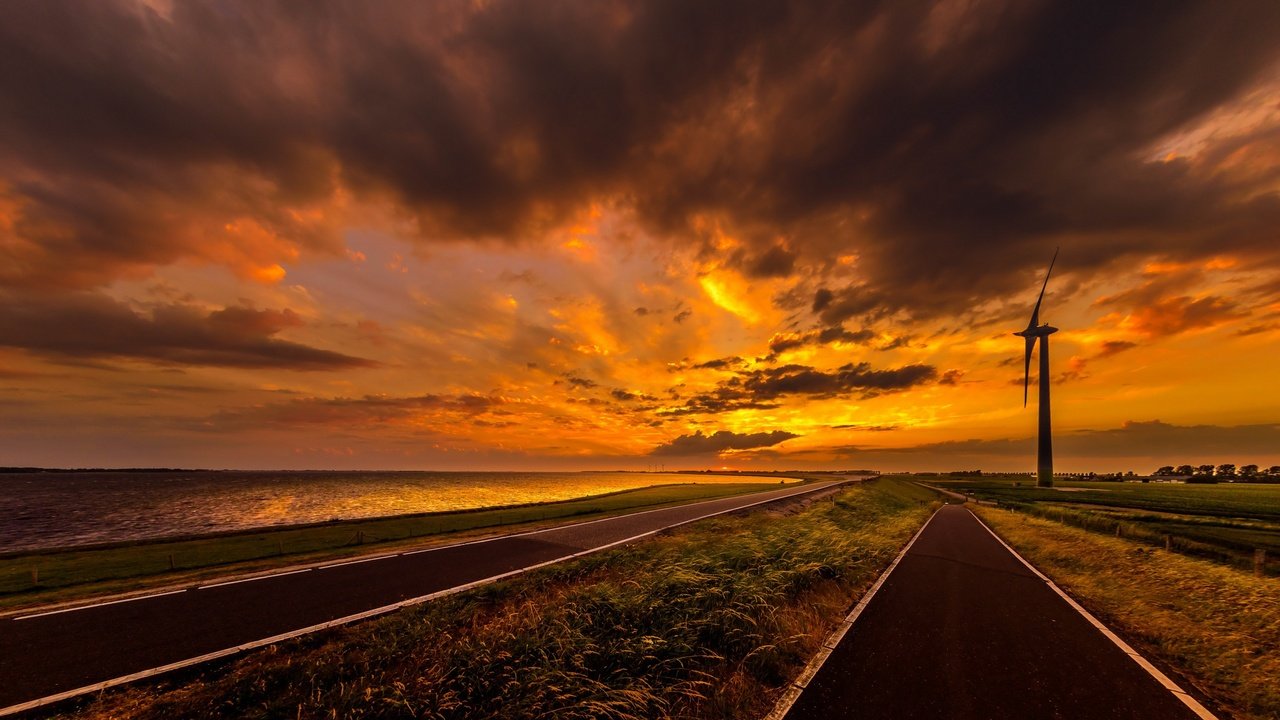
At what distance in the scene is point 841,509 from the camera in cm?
3091

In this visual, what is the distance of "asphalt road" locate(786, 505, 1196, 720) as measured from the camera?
238 inches

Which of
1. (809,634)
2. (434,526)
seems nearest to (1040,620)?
(809,634)

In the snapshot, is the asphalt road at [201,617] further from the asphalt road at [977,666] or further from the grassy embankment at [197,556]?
the asphalt road at [977,666]

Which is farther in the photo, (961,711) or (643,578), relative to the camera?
(643,578)

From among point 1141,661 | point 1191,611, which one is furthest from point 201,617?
point 1191,611

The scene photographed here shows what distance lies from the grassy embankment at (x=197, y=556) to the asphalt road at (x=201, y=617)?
2.84m

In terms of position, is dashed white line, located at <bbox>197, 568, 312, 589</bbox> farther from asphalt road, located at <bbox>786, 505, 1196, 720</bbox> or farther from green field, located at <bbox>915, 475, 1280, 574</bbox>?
green field, located at <bbox>915, 475, 1280, 574</bbox>

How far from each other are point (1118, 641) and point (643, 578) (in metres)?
9.95

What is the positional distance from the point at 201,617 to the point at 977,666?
16.3m

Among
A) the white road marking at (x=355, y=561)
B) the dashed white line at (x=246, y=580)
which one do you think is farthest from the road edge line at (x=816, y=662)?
the dashed white line at (x=246, y=580)

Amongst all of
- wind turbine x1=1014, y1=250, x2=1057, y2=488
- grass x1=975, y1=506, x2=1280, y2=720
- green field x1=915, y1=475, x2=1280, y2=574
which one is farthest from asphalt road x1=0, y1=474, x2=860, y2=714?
wind turbine x1=1014, y1=250, x2=1057, y2=488

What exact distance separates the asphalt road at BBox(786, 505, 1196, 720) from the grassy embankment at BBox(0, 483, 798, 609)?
1800cm

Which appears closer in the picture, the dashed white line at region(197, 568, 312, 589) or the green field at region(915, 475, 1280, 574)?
the dashed white line at region(197, 568, 312, 589)

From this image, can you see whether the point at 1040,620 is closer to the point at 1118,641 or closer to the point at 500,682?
the point at 1118,641
